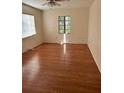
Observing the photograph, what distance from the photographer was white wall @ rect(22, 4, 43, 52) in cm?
723

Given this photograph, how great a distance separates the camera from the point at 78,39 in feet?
33.0

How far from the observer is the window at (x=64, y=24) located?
10.2m

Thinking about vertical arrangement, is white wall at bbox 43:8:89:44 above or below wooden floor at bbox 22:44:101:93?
above

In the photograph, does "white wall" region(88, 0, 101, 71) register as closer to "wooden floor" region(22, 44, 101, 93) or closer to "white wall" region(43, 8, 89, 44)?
"wooden floor" region(22, 44, 101, 93)

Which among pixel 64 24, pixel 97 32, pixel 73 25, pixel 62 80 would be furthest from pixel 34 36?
pixel 62 80

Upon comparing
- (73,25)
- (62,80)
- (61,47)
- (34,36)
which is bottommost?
(62,80)

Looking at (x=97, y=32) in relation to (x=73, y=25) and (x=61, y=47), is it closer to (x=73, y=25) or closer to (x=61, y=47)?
(x=61, y=47)

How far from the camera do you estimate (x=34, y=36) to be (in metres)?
8.73

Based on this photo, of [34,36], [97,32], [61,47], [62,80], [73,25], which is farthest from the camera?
[73,25]

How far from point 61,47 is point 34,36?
1.80 meters

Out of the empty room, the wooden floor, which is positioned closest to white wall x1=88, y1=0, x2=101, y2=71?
the empty room

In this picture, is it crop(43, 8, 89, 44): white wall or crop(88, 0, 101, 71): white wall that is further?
crop(43, 8, 89, 44): white wall

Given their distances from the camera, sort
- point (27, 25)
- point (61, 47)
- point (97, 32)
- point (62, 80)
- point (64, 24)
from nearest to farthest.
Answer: point (62, 80)
point (97, 32)
point (27, 25)
point (61, 47)
point (64, 24)
